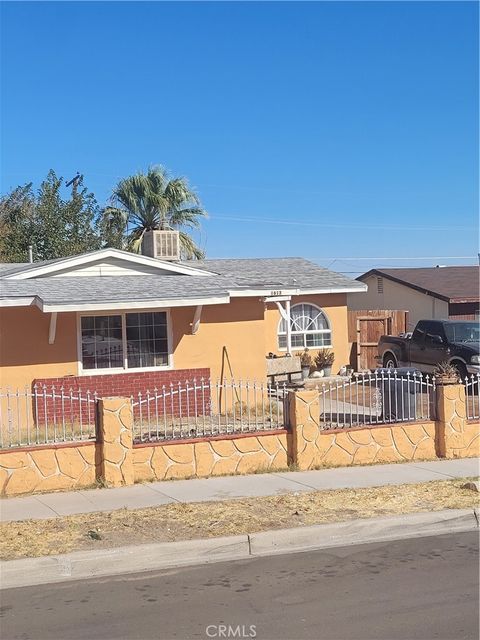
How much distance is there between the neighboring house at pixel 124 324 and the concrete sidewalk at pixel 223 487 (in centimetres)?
478

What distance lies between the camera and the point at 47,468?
395 inches

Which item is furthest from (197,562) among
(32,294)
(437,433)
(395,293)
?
(395,293)

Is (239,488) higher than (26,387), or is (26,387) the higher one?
(26,387)

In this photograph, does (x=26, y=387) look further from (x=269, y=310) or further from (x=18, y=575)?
(x=269, y=310)

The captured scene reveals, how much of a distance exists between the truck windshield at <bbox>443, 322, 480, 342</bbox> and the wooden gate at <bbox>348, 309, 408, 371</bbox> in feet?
14.9

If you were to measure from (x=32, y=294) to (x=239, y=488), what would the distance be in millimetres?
5983

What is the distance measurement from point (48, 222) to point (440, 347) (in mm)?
16424

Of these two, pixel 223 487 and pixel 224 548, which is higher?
pixel 223 487

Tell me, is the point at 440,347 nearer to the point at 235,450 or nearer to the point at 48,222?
the point at 235,450

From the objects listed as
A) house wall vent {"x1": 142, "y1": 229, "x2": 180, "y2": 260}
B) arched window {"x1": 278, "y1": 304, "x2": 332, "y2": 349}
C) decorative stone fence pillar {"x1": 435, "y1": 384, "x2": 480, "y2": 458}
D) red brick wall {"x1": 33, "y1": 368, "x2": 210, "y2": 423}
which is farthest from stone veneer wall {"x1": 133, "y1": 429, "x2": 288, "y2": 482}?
arched window {"x1": 278, "y1": 304, "x2": 332, "y2": 349}

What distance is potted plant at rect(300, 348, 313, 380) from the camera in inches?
890

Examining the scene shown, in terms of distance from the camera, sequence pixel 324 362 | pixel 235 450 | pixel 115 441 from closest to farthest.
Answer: pixel 115 441
pixel 235 450
pixel 324 362

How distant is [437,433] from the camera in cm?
1234

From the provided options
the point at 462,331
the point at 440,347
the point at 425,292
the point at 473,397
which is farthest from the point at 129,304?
the point at 425,292
